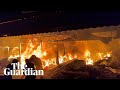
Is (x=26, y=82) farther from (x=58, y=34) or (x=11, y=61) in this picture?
(x=58, y=34)

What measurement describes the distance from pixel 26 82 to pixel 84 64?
38.9 inches

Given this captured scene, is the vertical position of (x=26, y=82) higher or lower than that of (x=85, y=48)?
lower

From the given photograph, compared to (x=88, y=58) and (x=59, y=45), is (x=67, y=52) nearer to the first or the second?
(x=59, y=45)

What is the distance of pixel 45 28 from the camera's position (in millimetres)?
2900

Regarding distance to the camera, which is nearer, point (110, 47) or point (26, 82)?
point (110, 47)

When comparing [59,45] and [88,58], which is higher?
[59,45]

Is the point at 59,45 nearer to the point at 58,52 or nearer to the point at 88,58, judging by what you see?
the point at 58,52

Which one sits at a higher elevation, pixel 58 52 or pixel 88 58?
pixel 58 52

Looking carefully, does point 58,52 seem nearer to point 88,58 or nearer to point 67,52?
point 67,52

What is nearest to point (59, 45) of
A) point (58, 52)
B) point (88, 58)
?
point (58, 52)

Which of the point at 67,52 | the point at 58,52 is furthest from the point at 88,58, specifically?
the point at 58,52

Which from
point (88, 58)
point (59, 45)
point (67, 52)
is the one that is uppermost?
point (59, 45)

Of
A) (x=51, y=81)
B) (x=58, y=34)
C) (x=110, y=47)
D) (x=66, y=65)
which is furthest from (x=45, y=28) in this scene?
(x=110, y=47)

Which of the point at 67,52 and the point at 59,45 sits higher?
the point at 59,45
